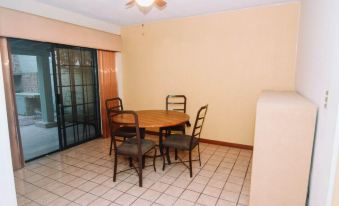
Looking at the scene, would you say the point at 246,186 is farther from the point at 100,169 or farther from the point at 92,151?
the point at 92,151

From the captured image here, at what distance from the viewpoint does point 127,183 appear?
101 inches

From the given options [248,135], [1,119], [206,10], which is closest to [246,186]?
[248,135]

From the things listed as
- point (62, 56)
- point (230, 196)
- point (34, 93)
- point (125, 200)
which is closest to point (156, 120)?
point (125, 200)

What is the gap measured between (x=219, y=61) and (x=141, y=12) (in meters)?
1.69

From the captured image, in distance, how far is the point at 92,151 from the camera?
362cm

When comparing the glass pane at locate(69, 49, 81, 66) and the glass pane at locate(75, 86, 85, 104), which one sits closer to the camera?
the glass pane at locate(69, 49, 81, 66)

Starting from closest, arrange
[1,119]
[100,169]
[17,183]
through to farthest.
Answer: [1,119] → [17,183] → [100,169]

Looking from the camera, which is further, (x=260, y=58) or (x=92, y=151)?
(x=92, y=151)

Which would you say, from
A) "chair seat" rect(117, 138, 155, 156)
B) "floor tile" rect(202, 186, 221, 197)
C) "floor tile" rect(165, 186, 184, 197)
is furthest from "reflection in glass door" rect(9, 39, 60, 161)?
"floor tile" rect(202, 186, 221, 197)

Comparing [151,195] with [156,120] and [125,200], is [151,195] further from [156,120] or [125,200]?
[156,120]

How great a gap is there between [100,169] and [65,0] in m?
2.60

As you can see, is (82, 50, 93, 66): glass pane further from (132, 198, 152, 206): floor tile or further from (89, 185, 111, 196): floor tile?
(132, 198, 152, 206): floor tile

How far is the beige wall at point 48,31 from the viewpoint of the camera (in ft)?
8.64

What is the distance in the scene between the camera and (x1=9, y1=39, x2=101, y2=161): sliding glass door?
3.54m
